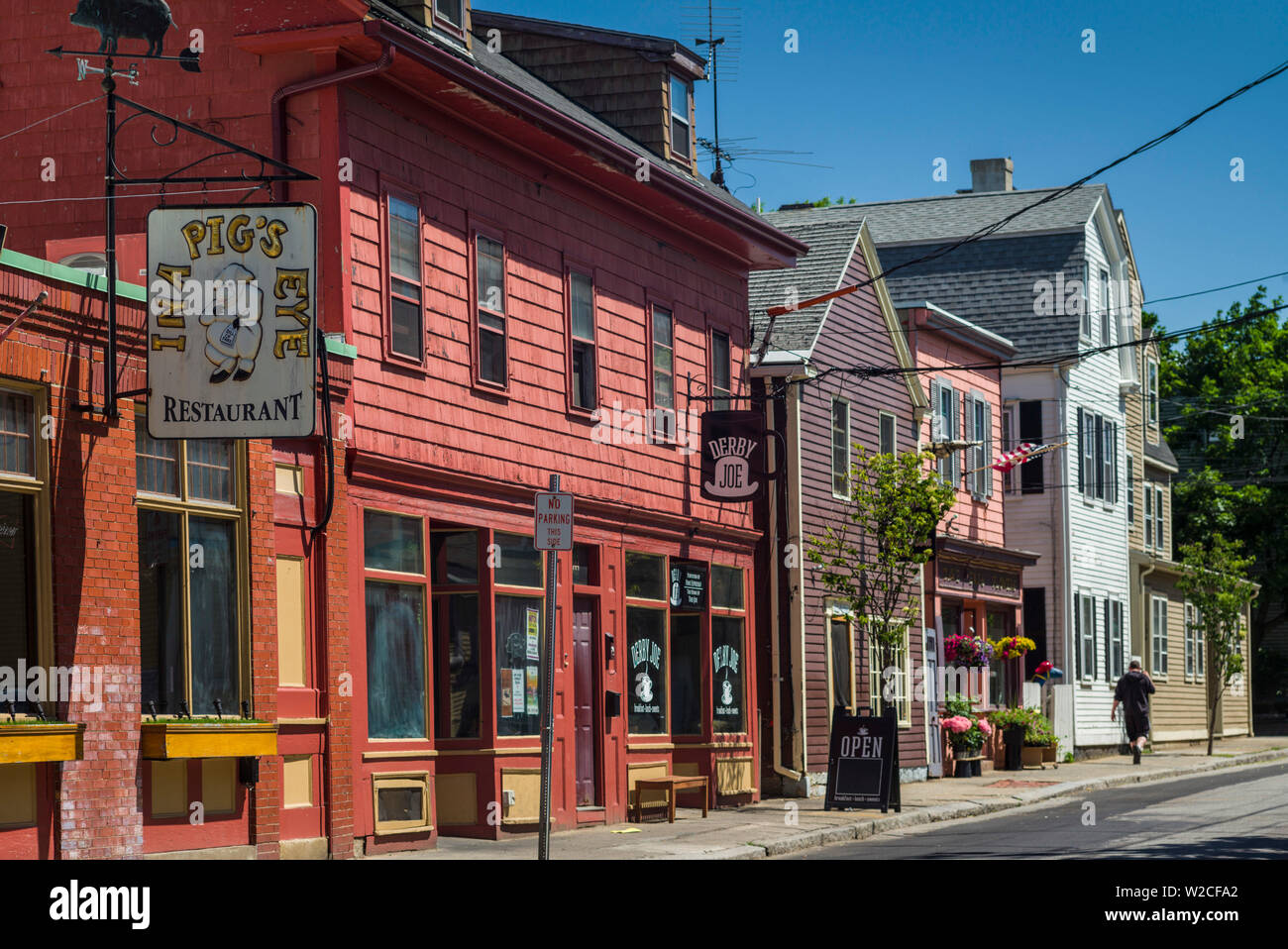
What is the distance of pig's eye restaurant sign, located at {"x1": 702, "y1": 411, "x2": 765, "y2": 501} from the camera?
21438 mm

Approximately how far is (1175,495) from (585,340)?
3870 centimetres

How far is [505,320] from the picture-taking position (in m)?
17.9

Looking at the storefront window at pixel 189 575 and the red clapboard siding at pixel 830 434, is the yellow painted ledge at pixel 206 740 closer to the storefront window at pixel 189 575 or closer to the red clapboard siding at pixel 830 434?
the storefront window at pixel 189 575

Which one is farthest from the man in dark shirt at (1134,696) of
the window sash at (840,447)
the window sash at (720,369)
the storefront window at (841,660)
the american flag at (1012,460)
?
the window sash at (720,369)

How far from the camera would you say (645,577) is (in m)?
20.7

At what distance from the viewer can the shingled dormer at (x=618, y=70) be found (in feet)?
75.0

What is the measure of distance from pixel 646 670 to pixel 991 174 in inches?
1119

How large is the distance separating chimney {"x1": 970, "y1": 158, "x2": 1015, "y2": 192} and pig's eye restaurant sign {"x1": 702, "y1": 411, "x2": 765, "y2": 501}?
25.7 meters

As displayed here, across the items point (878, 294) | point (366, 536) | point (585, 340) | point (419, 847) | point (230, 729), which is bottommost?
point (419, 847)

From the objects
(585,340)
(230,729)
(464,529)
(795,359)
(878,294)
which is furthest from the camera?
(878,294)

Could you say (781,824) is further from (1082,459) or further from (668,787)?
(1082,459)
